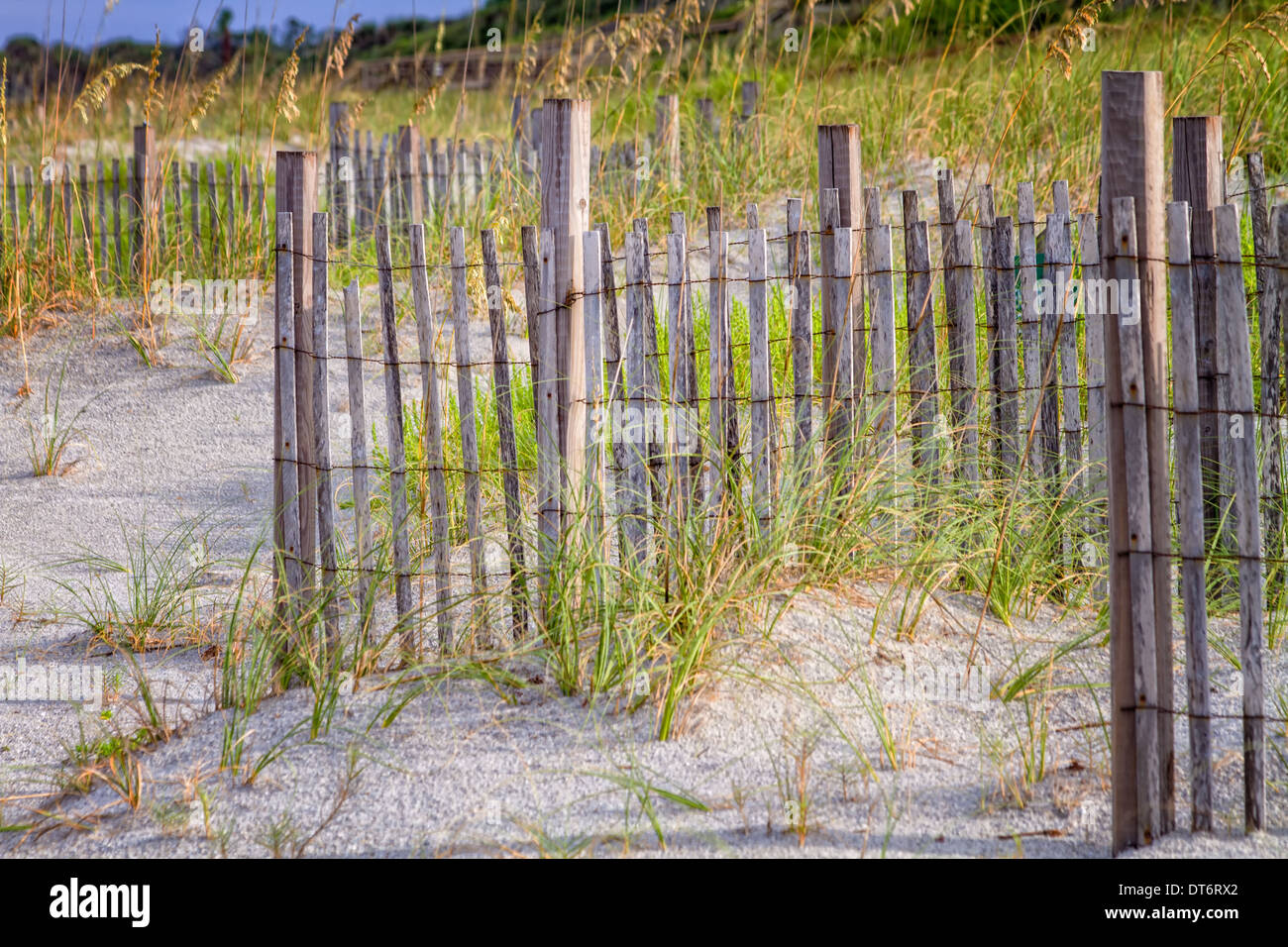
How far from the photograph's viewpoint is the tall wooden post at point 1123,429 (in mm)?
1992

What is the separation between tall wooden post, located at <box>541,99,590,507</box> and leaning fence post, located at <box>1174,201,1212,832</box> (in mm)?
1340

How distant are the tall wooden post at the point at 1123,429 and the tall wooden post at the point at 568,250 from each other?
1.25 meters

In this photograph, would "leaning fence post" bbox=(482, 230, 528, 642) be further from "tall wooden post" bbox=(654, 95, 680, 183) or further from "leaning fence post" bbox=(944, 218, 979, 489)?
"tall wooden post" bbox=(654, 95, 680, 183)

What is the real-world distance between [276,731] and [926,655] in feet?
5.01

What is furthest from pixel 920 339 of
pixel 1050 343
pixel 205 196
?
pixel 205 196

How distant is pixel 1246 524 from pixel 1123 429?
31 centimetres

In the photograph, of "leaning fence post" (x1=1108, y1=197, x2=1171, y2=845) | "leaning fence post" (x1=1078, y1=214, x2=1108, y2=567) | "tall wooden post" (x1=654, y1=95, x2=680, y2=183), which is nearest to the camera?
"leaning fence post" (x1=1108, y1=197, x2=1171, y2=845)

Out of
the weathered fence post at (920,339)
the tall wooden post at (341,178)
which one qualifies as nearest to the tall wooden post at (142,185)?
the tall wooden post at (341,178)

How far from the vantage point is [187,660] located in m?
3.14

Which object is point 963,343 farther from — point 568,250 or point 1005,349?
point 568,250

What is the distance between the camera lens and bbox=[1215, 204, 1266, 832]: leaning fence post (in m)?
2.04

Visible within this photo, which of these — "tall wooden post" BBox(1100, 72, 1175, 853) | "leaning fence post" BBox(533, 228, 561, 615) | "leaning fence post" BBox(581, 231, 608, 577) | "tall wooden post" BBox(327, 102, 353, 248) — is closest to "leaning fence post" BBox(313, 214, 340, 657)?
"leaning fence post" BBox(533, 228, 561, 615)
